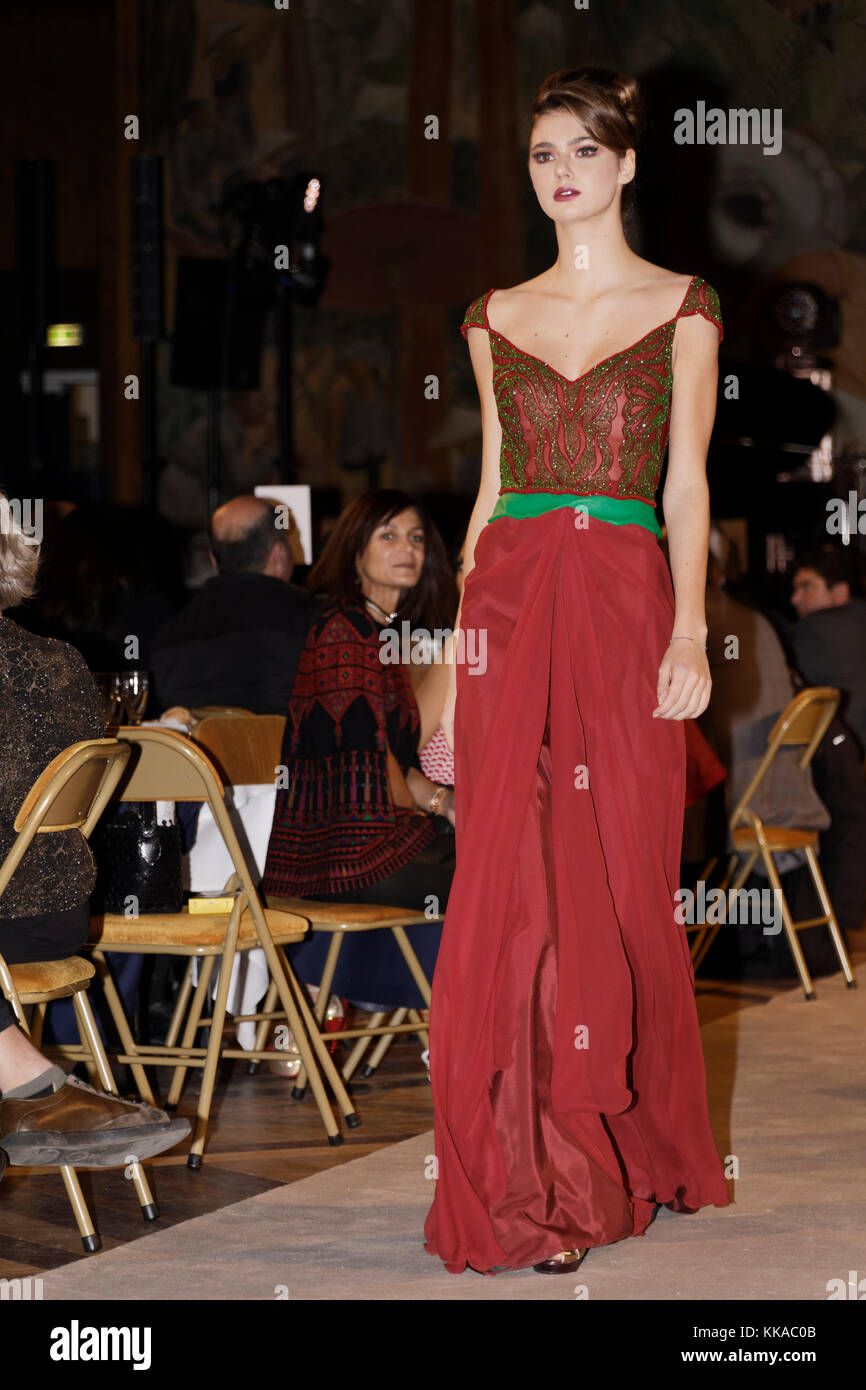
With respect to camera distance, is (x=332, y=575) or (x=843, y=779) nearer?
(x=332, y=575)

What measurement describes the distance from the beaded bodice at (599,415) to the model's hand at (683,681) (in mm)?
270

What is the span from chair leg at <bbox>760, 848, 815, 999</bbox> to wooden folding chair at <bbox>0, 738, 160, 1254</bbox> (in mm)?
2537

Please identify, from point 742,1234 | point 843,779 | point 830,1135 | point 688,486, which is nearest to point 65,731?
point 688,486

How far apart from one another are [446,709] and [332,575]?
1195 mm

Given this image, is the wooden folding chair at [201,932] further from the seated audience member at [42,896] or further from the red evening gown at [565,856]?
the red evening gown at [565,856]

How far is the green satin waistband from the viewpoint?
2514 millimetres

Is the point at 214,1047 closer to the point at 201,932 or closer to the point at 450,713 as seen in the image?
the point at 201,932

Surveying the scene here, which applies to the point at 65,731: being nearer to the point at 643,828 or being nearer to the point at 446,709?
the point at 446,709

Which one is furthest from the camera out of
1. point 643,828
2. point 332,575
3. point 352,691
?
point 332,575

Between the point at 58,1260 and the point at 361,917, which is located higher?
the point at 361,917

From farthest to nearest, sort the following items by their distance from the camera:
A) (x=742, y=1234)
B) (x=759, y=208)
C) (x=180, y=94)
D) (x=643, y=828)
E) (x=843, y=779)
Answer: (x=180, y=94)
(x=759, y=208)
(x=843, y=779)
(x=742, y=1234)
(x=643, y=828)

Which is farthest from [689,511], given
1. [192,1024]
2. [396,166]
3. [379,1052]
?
[396,166]

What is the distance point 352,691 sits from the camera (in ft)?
11.9

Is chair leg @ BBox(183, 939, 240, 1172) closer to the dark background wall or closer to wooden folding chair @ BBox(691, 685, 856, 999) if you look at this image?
wooden folding chair @ BBox(691, 685, 856, 999)
